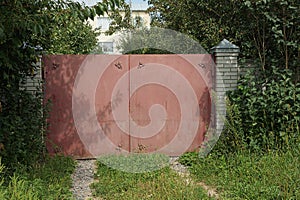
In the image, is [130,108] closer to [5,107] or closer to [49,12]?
[5,107]

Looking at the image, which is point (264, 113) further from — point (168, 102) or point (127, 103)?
point (127, 103)

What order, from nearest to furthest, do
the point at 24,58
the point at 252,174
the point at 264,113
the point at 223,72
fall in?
the point at 252,174
the point at 24,58
the point at 264,113
the point at 223,72

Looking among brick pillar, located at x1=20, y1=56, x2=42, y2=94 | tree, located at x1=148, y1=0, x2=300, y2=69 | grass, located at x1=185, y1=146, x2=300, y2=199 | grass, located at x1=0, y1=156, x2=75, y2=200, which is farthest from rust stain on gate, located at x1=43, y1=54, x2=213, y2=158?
grass, located at x1=185, y1=146, x2=300, y2=199

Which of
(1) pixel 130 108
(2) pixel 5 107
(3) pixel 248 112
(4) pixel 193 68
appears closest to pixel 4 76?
(2) pixel 5 107

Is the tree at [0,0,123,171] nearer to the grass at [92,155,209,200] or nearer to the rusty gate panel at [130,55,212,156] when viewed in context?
the grass at [92,155,209,200]

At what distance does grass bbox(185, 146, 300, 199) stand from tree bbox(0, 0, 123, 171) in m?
2.20

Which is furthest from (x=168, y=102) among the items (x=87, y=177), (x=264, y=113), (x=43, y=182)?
(x=43, y=182)

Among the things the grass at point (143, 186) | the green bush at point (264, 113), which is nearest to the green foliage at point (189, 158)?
the green bush at point (264, 113)

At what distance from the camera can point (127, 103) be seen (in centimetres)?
544

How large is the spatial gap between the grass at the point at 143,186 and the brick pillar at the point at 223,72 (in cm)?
135

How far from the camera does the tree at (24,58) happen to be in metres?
3.25

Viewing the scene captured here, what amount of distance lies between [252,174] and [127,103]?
7.49ft

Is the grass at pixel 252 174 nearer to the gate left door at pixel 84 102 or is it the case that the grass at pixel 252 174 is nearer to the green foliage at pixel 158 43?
the gate left door at pixel 84 102

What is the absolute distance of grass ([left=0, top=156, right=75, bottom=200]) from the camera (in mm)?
3020
